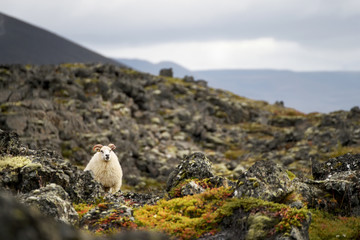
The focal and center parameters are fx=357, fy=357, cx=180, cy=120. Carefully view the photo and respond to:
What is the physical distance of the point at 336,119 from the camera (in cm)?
7719

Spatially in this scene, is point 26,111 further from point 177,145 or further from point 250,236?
point 250,236

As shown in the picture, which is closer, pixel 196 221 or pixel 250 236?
pixel 250 236

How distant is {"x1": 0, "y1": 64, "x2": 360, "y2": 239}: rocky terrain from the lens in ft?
41.2

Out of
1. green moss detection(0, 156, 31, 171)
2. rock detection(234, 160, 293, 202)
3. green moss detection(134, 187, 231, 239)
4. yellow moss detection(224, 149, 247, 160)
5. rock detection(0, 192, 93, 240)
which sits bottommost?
yellow moss detection(224, 149, 247, 160)

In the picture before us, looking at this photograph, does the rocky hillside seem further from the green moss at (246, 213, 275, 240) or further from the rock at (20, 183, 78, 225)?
the rock at (20, 183, 78, 225)

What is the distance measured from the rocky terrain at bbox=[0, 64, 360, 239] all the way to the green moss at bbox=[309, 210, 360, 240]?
0.04 meters

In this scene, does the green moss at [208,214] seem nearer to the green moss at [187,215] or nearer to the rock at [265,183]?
the green moss at [187,215]

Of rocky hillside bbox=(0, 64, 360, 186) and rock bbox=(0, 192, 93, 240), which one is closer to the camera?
rock bbox=(0, 192, 93, 240)

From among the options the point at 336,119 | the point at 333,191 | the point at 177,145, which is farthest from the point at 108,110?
the point at 333,191

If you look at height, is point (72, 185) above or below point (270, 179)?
below

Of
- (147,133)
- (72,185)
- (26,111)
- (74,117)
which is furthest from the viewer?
(147,133)

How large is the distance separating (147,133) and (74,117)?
50.2ft

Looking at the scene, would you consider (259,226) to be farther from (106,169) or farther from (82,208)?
(106,169)

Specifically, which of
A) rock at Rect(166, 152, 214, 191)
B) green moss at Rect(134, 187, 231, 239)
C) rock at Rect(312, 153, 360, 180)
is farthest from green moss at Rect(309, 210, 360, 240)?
rock at Rect(166, 152, 214, 191)
